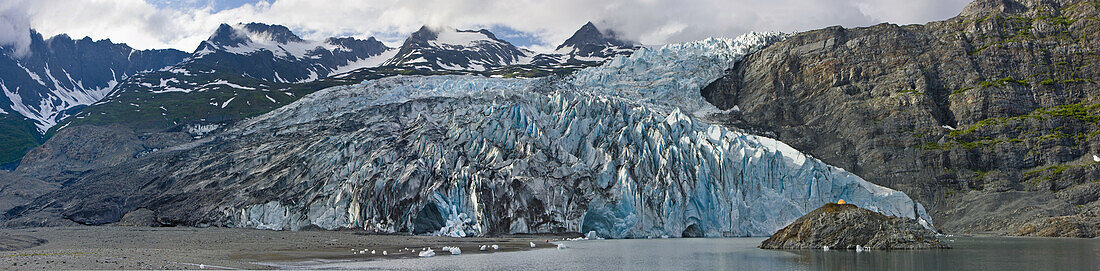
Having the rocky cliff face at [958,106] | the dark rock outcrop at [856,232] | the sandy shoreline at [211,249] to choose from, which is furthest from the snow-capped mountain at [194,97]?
the dark rock outcrop at [856,232]

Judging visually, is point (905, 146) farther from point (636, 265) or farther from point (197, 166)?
point (197, 166)

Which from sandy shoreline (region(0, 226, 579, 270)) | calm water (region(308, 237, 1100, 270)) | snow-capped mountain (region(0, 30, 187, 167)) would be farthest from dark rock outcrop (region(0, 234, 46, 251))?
snow-capped mountain (region(0, 30, 187, 167))

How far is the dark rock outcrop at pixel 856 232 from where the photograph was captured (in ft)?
141

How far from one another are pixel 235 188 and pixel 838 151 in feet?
234

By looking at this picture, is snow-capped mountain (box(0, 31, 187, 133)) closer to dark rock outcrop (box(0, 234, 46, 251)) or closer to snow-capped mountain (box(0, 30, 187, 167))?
snow-capped mountain (box(0, 30, 187, 167))

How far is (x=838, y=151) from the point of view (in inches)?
3420

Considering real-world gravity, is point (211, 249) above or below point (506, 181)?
below

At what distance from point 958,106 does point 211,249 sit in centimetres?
8806

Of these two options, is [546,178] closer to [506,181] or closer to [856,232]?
[506,181]

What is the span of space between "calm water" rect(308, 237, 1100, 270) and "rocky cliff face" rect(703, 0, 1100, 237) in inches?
1320

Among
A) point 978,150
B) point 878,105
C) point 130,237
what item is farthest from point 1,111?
point 978,150

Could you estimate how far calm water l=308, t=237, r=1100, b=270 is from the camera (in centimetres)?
3272

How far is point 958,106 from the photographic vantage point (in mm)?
89125

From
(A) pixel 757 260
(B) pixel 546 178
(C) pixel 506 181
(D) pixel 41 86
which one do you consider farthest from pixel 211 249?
(D) pixel 41 86
